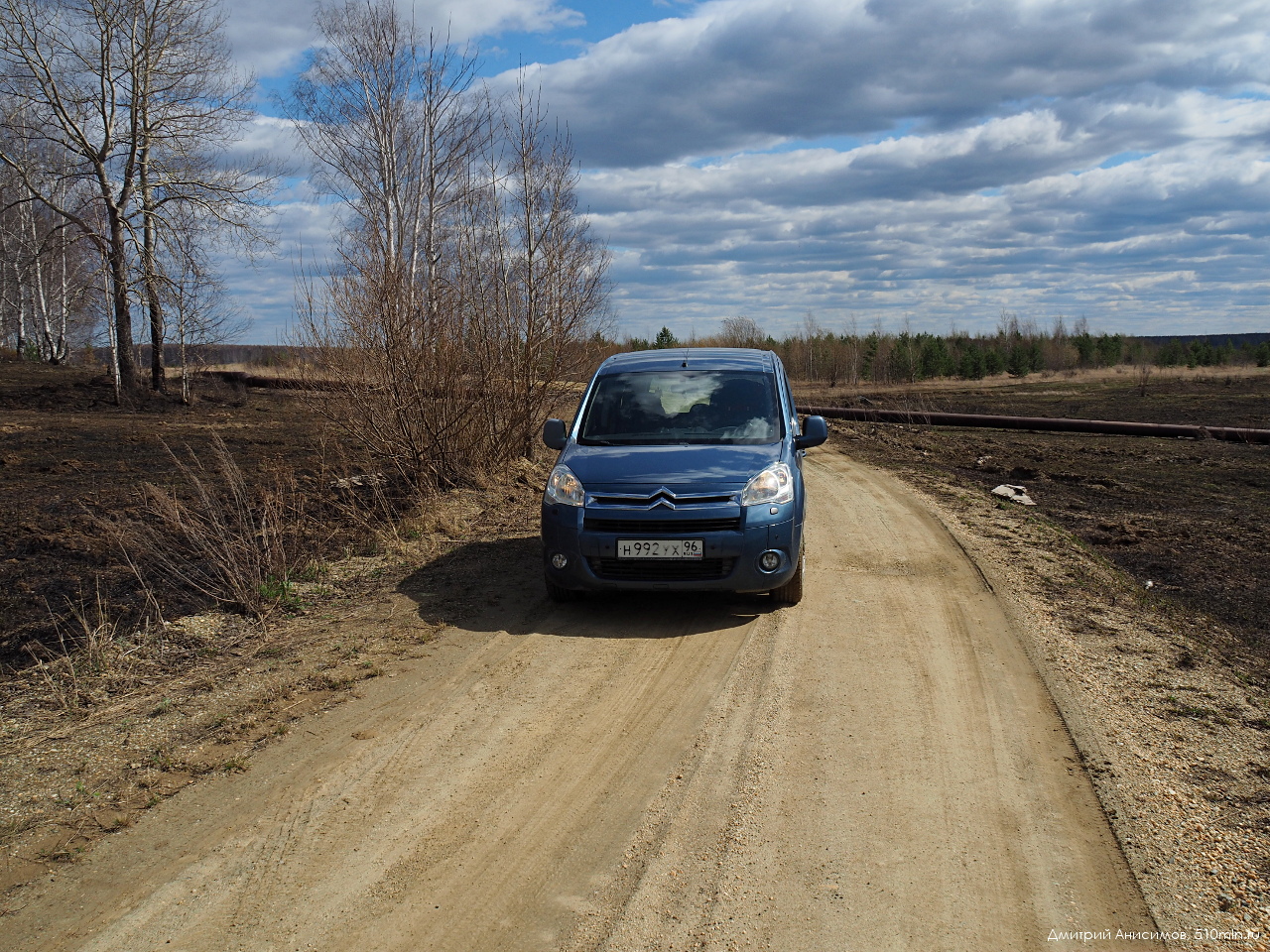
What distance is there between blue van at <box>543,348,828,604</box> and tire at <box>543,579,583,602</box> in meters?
0.01

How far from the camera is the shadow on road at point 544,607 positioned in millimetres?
6227

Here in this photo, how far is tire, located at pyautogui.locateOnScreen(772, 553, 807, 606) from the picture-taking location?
6.45 m

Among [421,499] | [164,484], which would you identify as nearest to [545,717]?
→ [421,499]

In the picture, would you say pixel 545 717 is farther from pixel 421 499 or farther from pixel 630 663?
pixel 421 499

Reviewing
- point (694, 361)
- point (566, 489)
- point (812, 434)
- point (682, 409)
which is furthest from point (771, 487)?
point (694, 361)

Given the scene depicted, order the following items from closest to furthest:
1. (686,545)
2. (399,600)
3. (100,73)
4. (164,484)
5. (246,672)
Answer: (246,672) → (686,545) → (399,600) → (164,484) → (100,73)

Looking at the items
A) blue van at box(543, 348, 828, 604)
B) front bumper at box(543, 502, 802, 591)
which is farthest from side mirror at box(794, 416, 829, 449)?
front bumper at box(543, 502, 802, 591)

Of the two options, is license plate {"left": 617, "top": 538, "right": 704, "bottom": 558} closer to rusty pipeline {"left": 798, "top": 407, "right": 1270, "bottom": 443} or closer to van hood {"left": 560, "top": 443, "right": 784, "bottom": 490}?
van hood {"left": 560, "top": 443, "right": 784, "bottom": 490}

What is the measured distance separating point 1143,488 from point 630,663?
10.6 metres

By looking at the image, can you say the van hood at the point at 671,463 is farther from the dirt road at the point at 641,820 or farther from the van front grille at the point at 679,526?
the dirt road at the point at 641,820

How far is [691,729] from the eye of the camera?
4488 millimetres

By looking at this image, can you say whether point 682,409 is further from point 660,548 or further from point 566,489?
point 660,548

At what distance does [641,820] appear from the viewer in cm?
361

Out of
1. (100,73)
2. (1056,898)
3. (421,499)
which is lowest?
(1056,898)
